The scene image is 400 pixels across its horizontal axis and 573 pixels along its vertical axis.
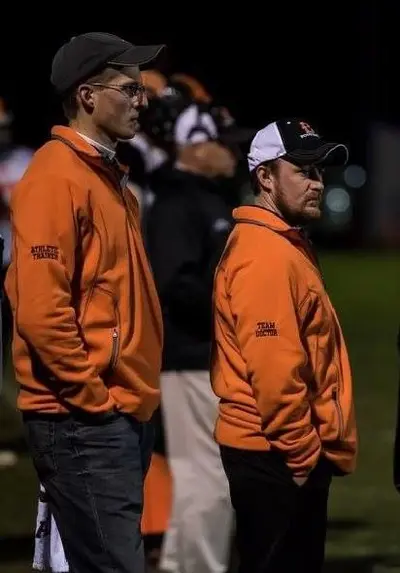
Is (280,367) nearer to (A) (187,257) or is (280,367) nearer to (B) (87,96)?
(B) (87,96)

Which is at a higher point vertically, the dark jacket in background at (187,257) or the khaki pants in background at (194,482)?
the dark jacket in background at (187,257)

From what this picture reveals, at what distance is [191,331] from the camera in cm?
742

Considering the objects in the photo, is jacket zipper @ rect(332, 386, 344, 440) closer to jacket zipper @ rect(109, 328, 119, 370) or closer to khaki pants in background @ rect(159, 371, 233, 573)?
jacket zipper @ rect(109, 328, 119, 370)

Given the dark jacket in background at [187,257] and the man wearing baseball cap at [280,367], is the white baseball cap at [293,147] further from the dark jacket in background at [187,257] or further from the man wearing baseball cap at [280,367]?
the dark jacket in background at [187,257]

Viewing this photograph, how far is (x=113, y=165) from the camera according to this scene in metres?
5.46

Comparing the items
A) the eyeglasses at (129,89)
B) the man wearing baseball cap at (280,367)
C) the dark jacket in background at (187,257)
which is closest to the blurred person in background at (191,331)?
the dark jacket in background at (187,257)

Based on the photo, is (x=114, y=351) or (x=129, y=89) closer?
(x=114, y=351)

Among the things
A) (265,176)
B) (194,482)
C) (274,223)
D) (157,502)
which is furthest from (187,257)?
(274,223)

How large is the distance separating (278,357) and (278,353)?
0.01m

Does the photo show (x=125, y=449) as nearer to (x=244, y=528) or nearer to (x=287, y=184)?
(x=244, y=528)

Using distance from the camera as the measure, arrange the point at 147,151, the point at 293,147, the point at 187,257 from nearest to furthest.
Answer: the point at 293,147 < the point at 187,257 < the point at 147,151

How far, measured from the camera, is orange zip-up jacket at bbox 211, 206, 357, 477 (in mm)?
5355

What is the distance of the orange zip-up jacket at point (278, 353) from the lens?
17.6 ft

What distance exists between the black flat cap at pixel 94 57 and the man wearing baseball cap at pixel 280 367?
1.85ft
